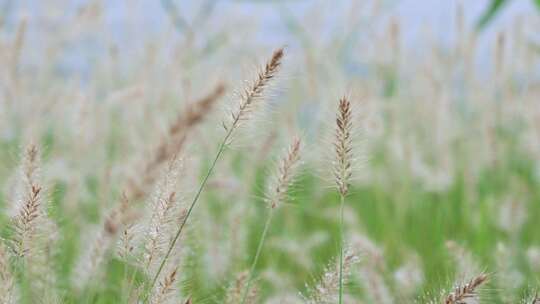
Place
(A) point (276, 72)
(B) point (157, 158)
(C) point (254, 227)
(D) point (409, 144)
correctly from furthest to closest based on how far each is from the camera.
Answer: (C) point (254, 227) < (D) point (409, 144) < (A) point (276, 72) < (B) point (157, 158)

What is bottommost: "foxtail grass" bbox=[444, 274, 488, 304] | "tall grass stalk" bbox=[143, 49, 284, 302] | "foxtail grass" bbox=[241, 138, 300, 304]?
"foxtail grass" bbox=[444, 274, 488, 304]

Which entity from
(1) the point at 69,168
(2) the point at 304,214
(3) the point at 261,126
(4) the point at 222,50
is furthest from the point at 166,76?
(3) the point at 261,126

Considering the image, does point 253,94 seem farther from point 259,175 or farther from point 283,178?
point 259,175

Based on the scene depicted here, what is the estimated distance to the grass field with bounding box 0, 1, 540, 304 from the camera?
3.28 feet

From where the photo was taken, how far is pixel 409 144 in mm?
3057

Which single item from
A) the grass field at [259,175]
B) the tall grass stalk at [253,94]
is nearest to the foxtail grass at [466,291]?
the grass field at [259,175]

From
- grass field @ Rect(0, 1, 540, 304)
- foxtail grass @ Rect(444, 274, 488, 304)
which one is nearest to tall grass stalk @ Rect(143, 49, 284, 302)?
grass field @ Rect(0, 1, 540, 304)

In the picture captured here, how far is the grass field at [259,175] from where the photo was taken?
1001mm

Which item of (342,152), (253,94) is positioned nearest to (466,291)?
(342,152)

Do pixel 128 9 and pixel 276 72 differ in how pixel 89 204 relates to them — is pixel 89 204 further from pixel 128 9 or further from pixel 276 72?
pixel 276 72

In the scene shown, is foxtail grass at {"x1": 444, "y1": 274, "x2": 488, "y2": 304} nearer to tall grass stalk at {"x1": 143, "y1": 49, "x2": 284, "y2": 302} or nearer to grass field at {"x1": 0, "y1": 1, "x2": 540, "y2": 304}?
grass field at {"x1": 0, "y1": 1, "x2": 540, "y2": 304}

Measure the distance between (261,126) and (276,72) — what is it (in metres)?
0.13

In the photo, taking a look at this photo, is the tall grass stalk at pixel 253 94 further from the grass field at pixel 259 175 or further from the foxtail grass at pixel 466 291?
the foxtail grass at pixel 466 291

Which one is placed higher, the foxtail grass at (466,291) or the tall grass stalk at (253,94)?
the tall grass stalk at (253,94)
